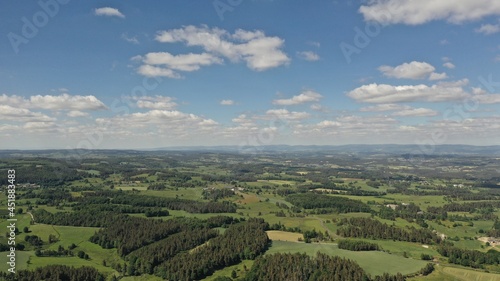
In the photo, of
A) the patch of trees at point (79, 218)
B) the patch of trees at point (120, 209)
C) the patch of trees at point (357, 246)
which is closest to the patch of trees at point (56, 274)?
the patch of trees at point (79, 218)

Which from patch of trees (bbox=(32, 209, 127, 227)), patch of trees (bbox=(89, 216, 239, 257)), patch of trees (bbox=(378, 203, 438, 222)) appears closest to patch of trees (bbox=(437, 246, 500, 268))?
patch of trees (bbox=(378, 203, 438, 222))

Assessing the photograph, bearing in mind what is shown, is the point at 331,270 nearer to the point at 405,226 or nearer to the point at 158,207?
the point at 405,226

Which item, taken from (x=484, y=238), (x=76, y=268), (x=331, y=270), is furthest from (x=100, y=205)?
(x=484, y=238)

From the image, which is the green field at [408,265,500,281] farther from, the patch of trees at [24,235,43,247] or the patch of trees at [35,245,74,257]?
the patch of trees at [24,235,43,247]

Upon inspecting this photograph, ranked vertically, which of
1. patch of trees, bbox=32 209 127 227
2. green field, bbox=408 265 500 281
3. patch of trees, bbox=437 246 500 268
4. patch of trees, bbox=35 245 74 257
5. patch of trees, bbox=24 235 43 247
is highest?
patch of trees, bbox=32 209 127 227

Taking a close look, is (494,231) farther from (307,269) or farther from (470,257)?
(307,269)

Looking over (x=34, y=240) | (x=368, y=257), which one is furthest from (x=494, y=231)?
(x=34, y=240)

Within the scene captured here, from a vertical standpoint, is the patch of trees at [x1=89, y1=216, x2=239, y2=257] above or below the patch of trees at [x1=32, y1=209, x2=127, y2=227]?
below
